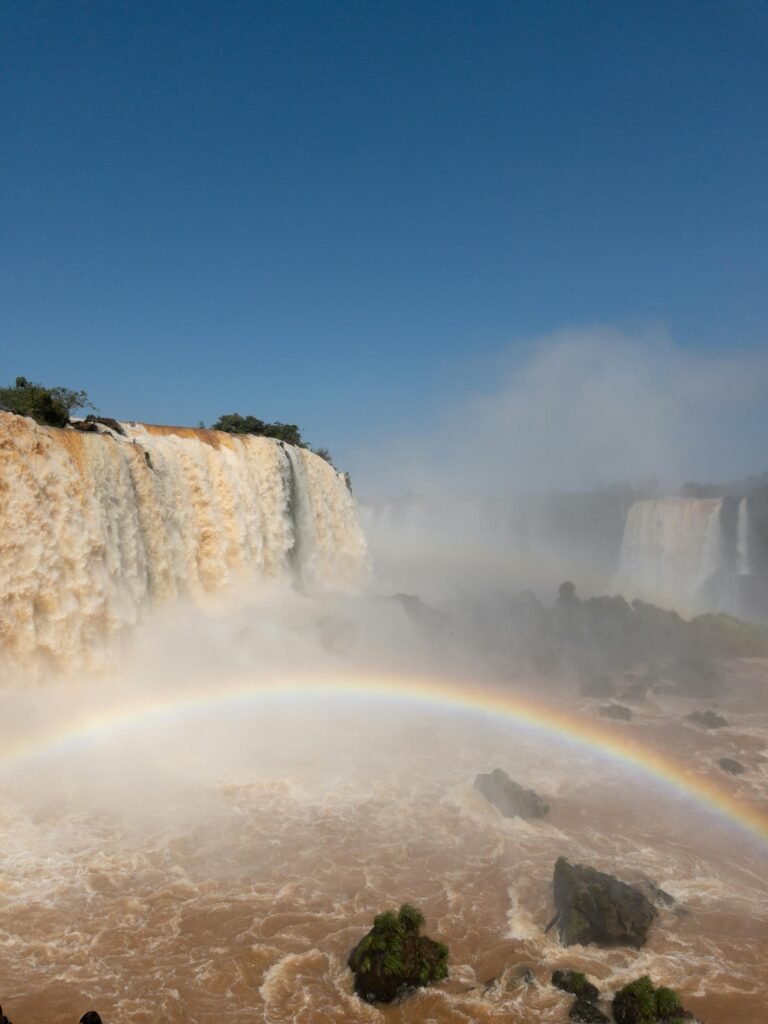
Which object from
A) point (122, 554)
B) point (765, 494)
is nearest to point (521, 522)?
point (765, 494)

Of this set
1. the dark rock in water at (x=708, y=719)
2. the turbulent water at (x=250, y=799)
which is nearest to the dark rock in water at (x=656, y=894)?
the turbulent water at (x=250, y=799)

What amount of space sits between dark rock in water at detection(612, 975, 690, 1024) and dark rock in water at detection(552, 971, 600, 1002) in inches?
13.5

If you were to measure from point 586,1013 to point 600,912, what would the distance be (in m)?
1.71

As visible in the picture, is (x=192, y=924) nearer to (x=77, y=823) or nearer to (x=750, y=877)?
(x=77, y=823)

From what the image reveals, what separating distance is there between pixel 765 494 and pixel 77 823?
37.0 meters

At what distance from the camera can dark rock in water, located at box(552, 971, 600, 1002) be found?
25.4ft

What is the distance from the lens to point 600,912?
8922 millimetres

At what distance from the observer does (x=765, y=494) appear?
35.6 meters

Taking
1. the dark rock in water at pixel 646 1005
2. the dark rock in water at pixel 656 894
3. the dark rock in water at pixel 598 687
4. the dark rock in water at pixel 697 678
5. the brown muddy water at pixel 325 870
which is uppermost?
the dark rock in water at pixel 697 678

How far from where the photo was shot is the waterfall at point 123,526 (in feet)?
46.4

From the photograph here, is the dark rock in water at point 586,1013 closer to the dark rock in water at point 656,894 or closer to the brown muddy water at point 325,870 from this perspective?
the brown muddy water at point 325,870

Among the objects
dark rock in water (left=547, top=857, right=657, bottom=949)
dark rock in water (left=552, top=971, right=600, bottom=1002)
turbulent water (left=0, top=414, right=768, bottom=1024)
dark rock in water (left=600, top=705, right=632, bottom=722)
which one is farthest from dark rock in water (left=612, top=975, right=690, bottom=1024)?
dark rock in water (left=600, top=705, right=632, bottom=722)

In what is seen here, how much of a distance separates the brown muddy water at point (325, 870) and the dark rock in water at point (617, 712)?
2415 mm

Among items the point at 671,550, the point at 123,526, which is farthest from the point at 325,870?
the point at 671,550
